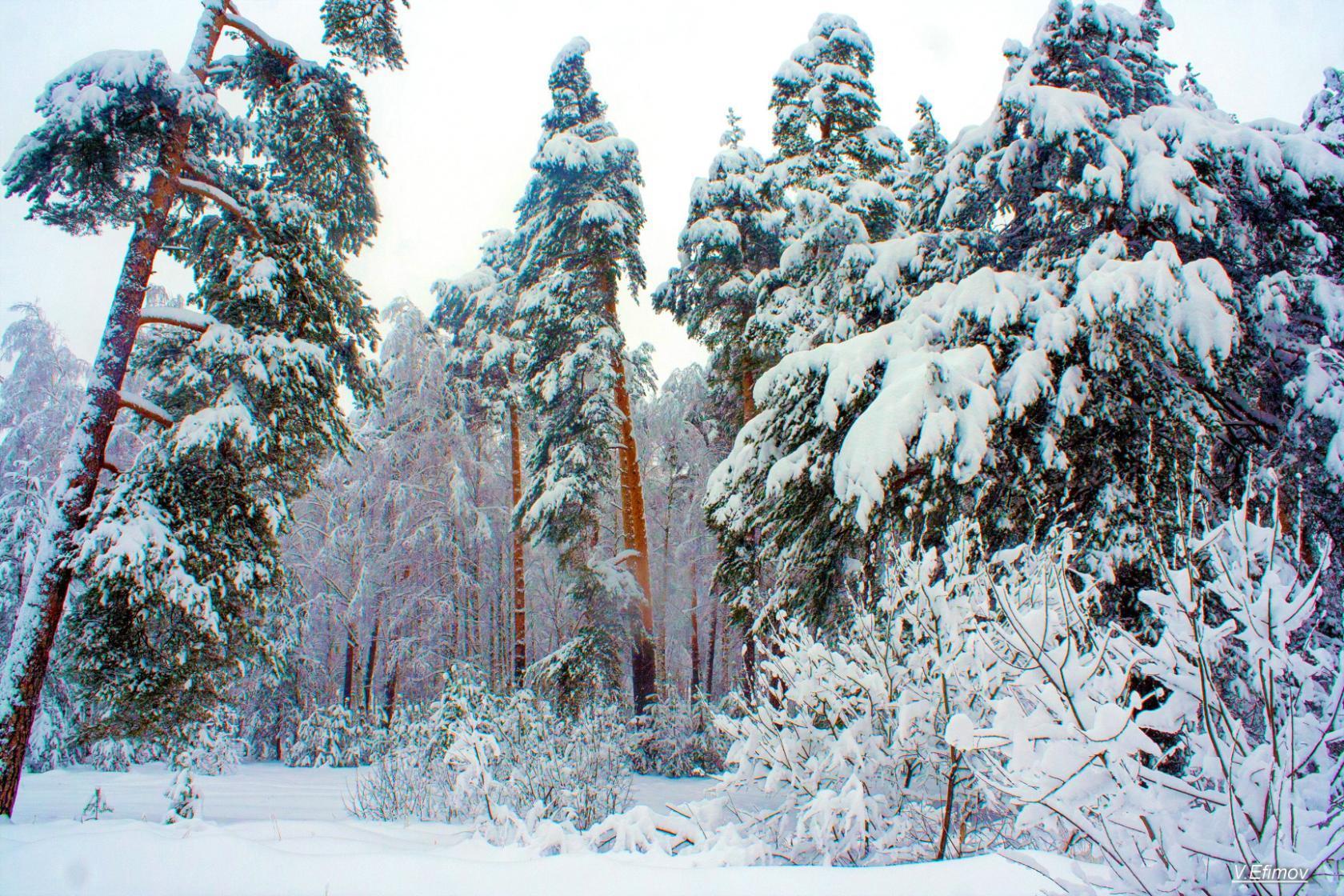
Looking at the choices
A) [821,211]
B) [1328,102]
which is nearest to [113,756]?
[821,211]

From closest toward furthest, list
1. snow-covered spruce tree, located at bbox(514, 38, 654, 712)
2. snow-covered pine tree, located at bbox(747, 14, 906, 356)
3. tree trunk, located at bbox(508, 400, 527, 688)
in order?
snow-covered pine tree, located at bbox(747, 14, 906, 356), snow-covered spruce tree, located at bbox(514, 38, 654, 712), tree trunk, located at bbox(508, 400, 527, 688)

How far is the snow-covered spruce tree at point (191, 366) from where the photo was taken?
5660 mm

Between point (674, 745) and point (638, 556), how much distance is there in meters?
3.49

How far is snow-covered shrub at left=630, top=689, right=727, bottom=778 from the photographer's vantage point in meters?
11.8

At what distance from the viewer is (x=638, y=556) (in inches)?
490

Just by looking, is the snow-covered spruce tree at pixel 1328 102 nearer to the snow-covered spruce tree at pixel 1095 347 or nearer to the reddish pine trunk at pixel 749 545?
the snow-covered spruce tree at pixel 1095 347

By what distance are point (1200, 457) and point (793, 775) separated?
3.44 meters

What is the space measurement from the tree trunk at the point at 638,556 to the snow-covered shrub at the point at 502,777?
430 cm

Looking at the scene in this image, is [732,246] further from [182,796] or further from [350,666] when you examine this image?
[350,666]

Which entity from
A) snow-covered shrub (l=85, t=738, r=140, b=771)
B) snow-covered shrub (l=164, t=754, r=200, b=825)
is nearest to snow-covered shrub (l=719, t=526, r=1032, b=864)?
snow-covered shrub (l=164, t=754, r=200, b=825)

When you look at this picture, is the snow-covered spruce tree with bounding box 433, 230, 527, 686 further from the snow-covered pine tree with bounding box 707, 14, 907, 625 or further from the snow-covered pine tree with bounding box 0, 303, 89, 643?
the snow-covered pine tree with bounding box 0, 303, 89, 643

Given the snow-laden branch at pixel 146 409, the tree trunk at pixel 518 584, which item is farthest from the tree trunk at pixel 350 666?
the snow-laden branch at pixel 146 409

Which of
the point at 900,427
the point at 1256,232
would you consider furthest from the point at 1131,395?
the point at 1256,232

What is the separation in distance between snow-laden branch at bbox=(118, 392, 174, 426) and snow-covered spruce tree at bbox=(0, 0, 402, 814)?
23mm
